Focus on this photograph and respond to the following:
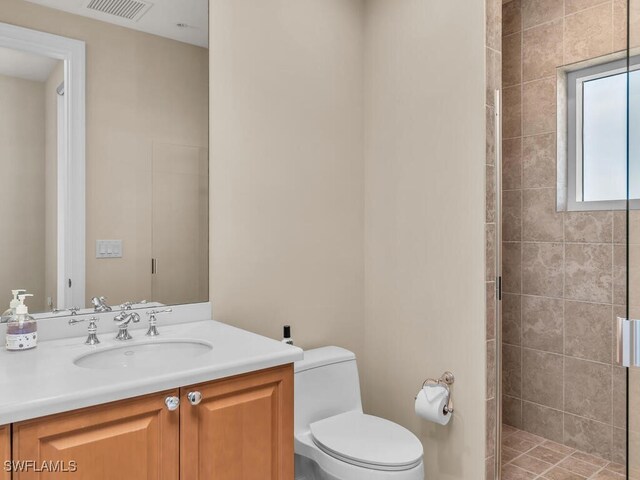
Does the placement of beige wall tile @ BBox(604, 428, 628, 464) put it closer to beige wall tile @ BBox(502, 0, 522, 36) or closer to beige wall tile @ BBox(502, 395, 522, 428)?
beige wall tile @ BBox(502, 395, 522, 428)

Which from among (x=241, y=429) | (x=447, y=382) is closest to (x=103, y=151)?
(x=241, y=429)

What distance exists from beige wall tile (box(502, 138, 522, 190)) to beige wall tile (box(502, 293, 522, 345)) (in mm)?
686

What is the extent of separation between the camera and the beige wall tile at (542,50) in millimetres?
2590

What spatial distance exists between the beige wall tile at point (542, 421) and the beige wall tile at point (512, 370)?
0.32ft

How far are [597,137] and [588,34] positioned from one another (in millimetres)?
554

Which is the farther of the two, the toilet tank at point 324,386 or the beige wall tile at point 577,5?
the beige wall tile at point 577,5

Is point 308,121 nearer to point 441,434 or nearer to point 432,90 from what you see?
point 432,90

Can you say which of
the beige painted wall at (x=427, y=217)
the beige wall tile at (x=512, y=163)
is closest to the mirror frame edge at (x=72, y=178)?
the beige painted wall at (x=427, y=217)

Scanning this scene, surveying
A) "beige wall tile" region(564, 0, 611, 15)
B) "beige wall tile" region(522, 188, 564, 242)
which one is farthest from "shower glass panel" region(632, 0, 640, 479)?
"beige wall tile" region(564, 0, 611, 15)

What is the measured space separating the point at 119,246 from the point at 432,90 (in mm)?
1499

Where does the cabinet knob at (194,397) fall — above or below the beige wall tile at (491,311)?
below

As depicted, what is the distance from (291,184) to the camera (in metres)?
2.16

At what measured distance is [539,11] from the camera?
265cm

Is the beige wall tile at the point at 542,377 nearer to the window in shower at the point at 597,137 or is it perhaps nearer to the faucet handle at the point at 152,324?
the window in shower at the point at 597,137
